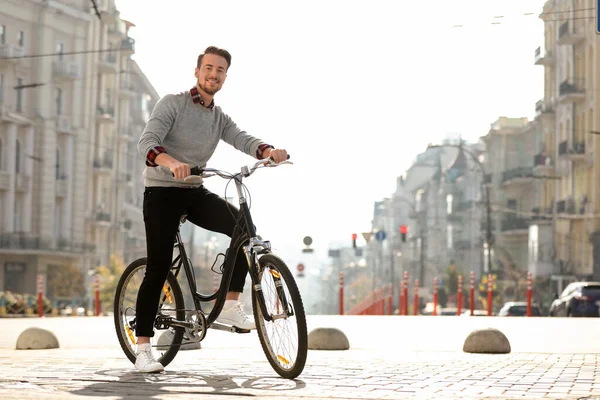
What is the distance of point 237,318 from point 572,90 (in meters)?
59.1

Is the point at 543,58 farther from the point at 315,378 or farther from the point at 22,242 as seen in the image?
the point at 315,378

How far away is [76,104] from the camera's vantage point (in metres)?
72.8

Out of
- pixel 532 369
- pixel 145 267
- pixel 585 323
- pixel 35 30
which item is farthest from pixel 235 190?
pixel 35 30

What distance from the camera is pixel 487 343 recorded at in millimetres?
11453

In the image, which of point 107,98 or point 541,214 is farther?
point 107,98

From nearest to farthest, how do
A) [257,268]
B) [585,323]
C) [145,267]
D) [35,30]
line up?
[257,268] → [145,267] → [585,323] → [35,30]

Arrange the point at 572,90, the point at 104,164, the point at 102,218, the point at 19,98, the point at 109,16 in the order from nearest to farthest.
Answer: the point at 572,90
the point at 19,98
the point at 102,218
the point at 109,16
the point at 104,164

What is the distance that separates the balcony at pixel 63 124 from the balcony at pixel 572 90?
2740 centimetres

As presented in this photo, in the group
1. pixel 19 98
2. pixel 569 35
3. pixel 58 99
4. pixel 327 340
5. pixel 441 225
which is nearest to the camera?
pixel 327 340

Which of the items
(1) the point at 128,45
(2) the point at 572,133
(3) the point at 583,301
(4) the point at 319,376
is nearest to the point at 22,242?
(1) the point at 128,45

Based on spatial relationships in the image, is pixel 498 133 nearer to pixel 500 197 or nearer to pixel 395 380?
pixel 500 197

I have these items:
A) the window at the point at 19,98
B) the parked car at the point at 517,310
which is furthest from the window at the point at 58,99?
the parked car at the point at 517,310

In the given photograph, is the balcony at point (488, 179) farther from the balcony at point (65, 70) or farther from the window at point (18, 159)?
the window at point (18, 159)

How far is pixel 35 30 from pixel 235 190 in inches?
2406
